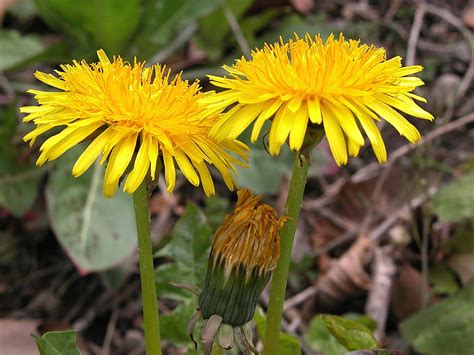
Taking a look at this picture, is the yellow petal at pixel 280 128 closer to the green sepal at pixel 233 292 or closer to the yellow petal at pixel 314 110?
the yellow petal at pixel 314 110

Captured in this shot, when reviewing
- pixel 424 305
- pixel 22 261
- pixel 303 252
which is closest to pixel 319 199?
pixel 303 252

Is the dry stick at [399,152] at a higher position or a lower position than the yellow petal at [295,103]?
higher

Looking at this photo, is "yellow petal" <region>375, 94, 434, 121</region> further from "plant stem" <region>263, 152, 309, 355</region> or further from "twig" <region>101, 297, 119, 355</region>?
"twig" <region>101, 297, 119, 355</region>

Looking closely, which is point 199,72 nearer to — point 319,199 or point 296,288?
point 319,199

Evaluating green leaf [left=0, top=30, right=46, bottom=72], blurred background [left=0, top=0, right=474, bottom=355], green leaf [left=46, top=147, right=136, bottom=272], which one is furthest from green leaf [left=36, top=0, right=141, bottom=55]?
green leaf [left=46, top=147, right=136, bottom=272]

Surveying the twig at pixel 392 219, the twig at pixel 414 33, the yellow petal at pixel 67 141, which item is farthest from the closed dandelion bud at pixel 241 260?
the twig at pixel 414 33
